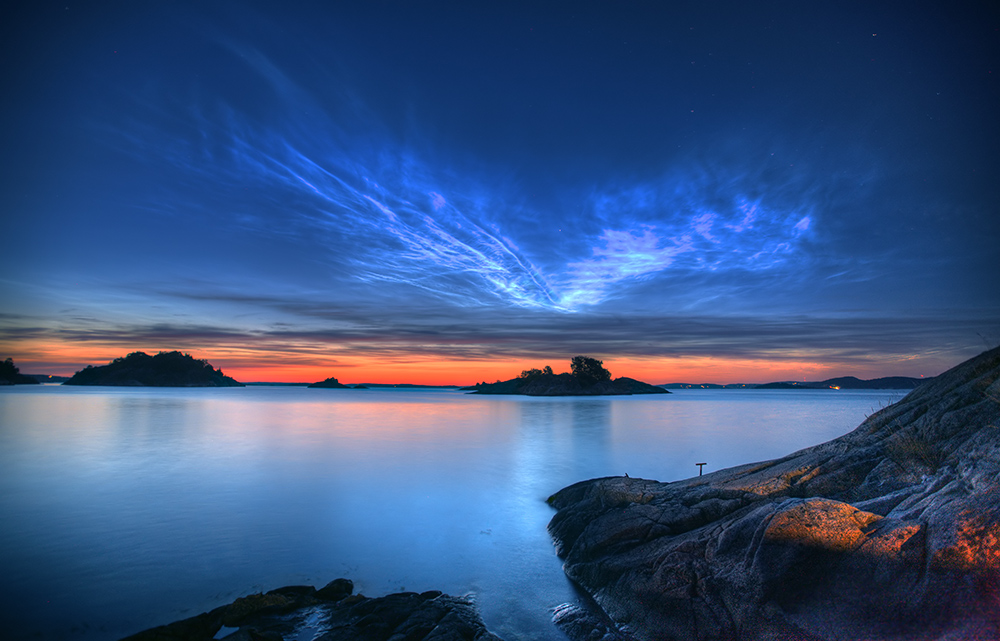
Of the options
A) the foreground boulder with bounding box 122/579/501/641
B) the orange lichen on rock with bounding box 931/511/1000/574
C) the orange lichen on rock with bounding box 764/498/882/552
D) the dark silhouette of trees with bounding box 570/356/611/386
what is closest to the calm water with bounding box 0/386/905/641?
the foreground boulder with bounding box 122/579/501/641

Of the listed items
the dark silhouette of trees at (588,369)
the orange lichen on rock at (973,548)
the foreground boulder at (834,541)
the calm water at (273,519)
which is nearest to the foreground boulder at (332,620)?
the calm water at (273,519)

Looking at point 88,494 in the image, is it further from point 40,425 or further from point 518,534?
point 40,425

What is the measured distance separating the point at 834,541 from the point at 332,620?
7.41 meters

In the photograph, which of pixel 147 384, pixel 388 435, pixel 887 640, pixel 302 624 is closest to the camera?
pixel 887 640

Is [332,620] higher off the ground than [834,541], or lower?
lower

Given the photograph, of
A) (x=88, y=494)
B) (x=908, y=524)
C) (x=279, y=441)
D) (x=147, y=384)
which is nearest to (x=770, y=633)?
(x=908, y=524)

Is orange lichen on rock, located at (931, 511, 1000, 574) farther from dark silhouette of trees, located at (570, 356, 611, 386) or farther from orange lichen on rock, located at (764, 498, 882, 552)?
dark silhouette of trees, located at (570, 356, 611, 386)

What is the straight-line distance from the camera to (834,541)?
17.5 ft

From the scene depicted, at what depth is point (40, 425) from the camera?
35.2 m

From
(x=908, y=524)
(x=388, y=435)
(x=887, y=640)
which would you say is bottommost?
(x=388, y=435)

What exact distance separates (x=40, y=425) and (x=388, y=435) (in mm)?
29634

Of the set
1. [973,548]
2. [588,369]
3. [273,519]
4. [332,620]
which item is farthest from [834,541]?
[588,369]

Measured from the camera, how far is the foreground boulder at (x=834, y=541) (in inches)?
176

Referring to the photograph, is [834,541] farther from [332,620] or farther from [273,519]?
[273,519]
